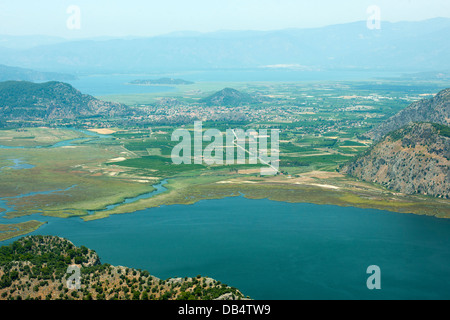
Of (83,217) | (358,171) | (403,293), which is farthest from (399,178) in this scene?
(83,217)

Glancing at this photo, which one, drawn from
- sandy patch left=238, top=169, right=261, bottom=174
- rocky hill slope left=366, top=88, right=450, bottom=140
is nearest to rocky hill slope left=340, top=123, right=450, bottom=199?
sandy patch left=238, top=169, right=261, bottom=174

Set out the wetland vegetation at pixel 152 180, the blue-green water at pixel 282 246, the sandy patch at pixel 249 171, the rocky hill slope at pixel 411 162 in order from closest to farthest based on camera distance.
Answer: the blue-green water at pixel 282 246 → the wetland vegetation at pixel 152 180 → the rocky hill slope at pixel 411 162 → the sandy patch at pixel 249 171

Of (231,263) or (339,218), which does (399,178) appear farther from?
(231,263)

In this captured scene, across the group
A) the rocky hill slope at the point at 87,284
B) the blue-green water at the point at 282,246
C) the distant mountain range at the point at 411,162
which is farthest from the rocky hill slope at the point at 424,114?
the rocky hill slope at the point at 87,284

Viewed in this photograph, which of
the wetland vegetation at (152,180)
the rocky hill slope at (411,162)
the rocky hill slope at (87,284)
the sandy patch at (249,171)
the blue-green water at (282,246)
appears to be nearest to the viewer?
the rocky hill slope at (87,284)

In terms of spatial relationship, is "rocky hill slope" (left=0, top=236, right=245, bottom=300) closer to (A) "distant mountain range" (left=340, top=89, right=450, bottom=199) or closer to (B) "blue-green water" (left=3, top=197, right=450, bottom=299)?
(B) "blue-green water" (left=3, top=197, right=450, bottom=299)

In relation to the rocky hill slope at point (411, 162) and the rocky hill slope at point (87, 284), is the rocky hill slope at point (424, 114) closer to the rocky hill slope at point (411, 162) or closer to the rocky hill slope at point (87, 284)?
the rocky hill slope at point (411, 162)
